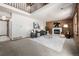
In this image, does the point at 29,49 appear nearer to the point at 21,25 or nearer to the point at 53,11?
the point at 21,25

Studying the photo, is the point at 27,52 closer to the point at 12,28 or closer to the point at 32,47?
the point at 32,47

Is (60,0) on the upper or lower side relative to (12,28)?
upper

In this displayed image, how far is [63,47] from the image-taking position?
2.68 meters

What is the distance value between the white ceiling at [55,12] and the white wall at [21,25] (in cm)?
23

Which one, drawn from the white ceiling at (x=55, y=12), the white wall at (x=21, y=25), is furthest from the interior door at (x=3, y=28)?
the white ceiling at (x=55, y=12)

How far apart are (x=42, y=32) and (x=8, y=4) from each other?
3.63ft

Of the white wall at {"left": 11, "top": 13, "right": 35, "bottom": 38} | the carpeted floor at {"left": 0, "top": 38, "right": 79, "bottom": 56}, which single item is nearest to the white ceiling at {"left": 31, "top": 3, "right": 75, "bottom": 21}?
the white wall at {"left": 11, "top": 13, "right": 35, "bottom": 38}

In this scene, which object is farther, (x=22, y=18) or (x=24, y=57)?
(x=22, y=18)

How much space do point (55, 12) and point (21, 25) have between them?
0.94 meters

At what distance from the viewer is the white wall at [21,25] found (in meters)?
2.68

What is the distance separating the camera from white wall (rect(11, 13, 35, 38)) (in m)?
2.68

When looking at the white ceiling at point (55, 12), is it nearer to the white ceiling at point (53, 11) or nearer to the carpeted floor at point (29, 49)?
the white ceiling at point (53, 11)

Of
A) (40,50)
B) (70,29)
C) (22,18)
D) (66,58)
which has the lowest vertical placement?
(66,58)

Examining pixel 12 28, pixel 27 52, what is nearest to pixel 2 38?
pixel 12 28
